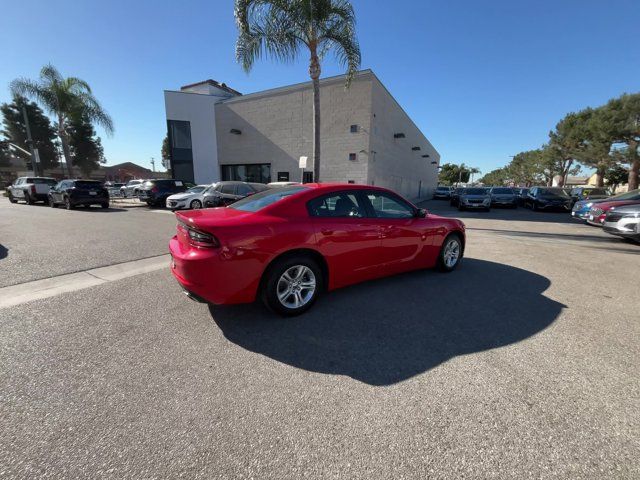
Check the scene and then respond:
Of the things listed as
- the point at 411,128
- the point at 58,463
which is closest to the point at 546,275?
the point at 58,463

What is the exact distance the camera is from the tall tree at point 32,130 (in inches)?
1524

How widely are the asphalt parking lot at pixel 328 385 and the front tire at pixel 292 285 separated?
18cm

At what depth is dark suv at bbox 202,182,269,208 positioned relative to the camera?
13.3 m

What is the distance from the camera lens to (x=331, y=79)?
65.0 feet

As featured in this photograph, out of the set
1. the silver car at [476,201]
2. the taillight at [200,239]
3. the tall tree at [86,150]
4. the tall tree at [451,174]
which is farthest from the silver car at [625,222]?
the tall tree at [451,174]

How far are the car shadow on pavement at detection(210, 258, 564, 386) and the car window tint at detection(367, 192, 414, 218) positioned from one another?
1.05 m

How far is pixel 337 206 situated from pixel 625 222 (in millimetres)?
8451

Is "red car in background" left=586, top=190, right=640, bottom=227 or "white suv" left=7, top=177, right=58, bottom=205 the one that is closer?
"red car in background" left=586, top=190, right=640, bottom=227

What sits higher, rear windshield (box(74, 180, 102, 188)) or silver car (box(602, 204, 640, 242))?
rear windshield (box(74, 180, 102, 188))

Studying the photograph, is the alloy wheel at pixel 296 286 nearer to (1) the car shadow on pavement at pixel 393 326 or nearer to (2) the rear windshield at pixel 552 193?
(1) the car shadow on pavement at pixel 393 326

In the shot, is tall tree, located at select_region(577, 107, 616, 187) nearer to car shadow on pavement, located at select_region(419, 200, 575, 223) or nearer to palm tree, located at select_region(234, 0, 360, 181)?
car shadow on pavement, located at select_region(419, 200, 575, 223)

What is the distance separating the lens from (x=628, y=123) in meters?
27.0

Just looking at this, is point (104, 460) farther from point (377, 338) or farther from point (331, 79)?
point (331, 79)

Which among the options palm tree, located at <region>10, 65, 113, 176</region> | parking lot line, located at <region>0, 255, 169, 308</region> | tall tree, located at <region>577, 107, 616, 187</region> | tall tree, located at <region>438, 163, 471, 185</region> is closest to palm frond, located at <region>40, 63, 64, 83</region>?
palm tree, located at <region>10, 65, 113, 176</region>
